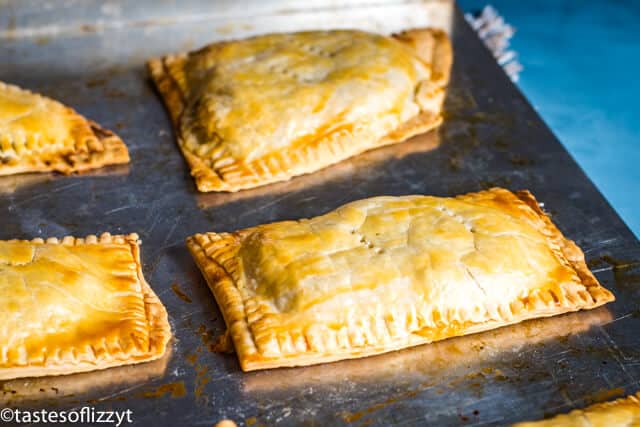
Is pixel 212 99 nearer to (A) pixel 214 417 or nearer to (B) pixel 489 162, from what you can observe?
(B) pixel 489 162

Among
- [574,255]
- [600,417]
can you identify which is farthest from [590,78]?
[600,417]

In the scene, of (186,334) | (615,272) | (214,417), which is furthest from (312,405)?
(615,272)

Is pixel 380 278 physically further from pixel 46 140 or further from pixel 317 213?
pixel 46 140

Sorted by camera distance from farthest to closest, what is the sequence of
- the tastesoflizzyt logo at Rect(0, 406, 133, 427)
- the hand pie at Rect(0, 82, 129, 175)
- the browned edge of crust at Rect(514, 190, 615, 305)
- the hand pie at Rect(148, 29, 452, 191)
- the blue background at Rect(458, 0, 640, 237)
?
the blue background at Rect(458, 0, 640, 237) < the hand pie at Rect(148, 29, 452, 191) < the hand pie at Rect(0, 82, 129, 175) < the browned edge of crust at Rect(514, 190, 615, 305) < the tastesoflizzyt logo at Rect(0, 406, 133, 427)

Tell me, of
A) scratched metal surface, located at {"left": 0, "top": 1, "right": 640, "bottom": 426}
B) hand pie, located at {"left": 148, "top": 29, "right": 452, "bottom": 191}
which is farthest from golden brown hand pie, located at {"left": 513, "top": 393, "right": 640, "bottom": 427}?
hand pie, located at {"left": 148, "top": 29, "right": 452, "bottom": 191}

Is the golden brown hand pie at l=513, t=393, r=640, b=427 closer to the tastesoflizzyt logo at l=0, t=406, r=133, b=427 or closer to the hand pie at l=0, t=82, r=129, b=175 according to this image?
the tastesoflizzyt logo at l=0, t=406, r=133, b=427

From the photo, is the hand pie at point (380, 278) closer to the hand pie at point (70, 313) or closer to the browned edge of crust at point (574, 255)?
the browned edge of crust at point (574, 255)

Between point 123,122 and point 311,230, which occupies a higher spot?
point 311,230
